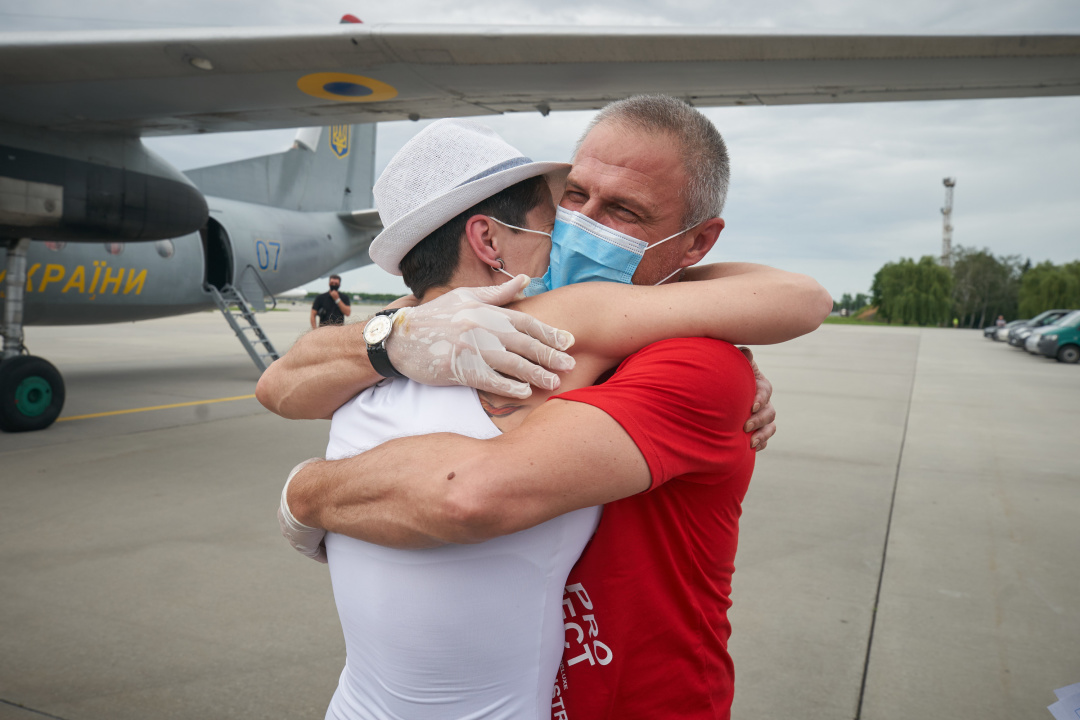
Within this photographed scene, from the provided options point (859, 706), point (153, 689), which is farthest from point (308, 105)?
point (859, 706)

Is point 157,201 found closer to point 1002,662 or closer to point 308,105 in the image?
point 308,105

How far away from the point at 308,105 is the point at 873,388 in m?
10.9

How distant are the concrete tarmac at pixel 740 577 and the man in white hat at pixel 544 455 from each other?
6.71ft

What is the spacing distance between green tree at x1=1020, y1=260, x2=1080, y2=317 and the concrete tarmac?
65.8 m

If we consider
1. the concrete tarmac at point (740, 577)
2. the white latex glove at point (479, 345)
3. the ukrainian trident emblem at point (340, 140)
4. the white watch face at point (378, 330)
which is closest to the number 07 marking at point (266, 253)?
the ukrainian trident emblem at point (340, 140)

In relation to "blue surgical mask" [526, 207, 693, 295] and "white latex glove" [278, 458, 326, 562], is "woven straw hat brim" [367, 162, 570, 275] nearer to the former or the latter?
"blue surgical mask" [526, 207, 693, 295]

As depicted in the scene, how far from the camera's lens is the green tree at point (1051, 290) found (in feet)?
198

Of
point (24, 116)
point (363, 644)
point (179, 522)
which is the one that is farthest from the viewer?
point (24, 116)

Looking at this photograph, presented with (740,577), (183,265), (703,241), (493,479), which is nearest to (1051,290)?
(183,265)

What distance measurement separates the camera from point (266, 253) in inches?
505

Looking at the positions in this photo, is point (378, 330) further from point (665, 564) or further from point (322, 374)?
point (665, 564)

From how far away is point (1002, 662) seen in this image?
3.29 metres

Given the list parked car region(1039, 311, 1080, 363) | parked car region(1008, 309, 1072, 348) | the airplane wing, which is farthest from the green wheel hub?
parked car region(1008, 309, 1072, 348)

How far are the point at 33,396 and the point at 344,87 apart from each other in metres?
4.89
